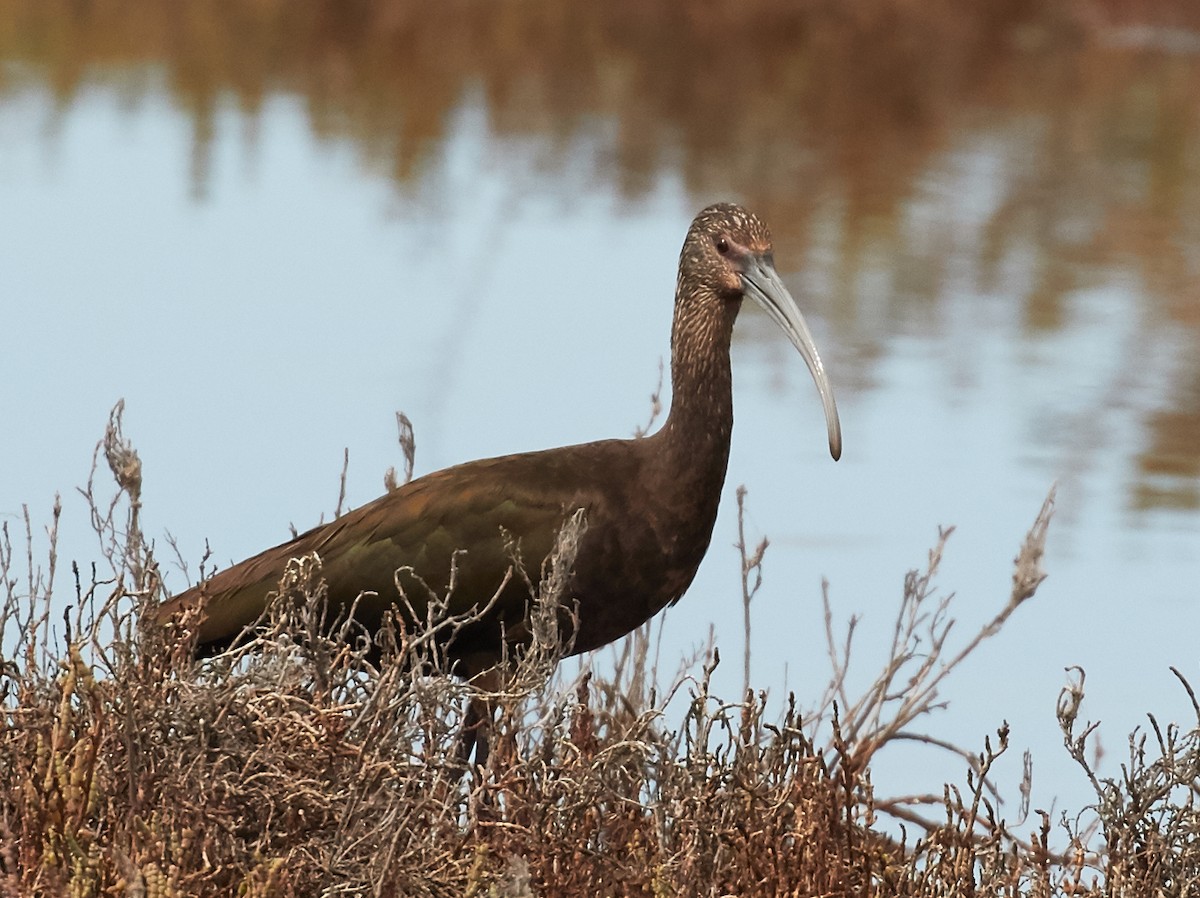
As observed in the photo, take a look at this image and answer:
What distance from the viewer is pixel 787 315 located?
5395 mm

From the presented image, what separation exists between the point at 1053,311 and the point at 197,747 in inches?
369

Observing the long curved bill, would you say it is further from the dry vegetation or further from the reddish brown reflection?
the reddish brown reflection

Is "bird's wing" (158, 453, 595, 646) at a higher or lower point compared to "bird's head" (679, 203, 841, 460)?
lower

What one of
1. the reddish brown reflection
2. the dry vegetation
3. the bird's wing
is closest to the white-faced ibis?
the bird's wing

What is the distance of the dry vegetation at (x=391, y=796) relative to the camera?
3.81 m

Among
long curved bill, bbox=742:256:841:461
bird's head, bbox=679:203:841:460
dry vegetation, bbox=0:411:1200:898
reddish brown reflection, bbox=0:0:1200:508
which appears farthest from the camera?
reddish brown reflection, bbox=0:0:1200:508

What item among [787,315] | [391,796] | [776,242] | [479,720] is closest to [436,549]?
[479,720]

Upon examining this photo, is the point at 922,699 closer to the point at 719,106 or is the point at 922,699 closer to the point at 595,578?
the point at 595,578

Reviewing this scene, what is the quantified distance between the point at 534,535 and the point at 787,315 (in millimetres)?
758

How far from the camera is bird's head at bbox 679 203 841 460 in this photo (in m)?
5.42

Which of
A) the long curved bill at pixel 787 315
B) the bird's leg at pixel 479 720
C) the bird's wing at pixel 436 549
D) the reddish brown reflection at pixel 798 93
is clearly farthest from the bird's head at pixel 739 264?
the reddish brown reflection at pixel 798 93

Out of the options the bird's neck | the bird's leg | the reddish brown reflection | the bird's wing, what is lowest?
the bird's leg

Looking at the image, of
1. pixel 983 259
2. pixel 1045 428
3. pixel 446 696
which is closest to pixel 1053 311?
pixel 983 259

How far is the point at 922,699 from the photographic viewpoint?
605 centimetres
